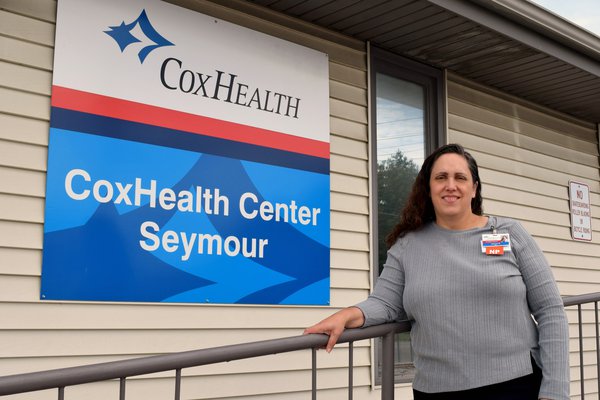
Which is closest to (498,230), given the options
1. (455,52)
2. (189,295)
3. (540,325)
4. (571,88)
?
(540,325)

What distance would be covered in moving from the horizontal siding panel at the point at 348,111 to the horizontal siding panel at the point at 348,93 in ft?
0.11

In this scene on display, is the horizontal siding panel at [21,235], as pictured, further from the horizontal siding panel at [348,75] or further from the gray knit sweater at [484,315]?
the horizontal siding panel at [348,75]

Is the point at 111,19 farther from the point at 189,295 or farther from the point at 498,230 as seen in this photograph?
the point at 498,230

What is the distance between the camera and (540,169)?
6895mm

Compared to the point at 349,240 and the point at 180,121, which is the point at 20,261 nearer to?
the point at 180,121

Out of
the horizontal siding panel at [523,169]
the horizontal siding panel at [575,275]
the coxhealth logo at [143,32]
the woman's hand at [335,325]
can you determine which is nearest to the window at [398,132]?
the horizontal siding panel at [523,169]

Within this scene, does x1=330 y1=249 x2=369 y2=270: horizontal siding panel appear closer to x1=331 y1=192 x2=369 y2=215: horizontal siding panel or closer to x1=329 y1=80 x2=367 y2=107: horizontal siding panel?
x1=331 y1=192 x2=369 y2=215: horizontal siding panel

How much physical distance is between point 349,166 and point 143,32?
1796 mm

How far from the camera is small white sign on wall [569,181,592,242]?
7199 millimetres

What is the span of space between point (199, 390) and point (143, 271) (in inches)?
31.7

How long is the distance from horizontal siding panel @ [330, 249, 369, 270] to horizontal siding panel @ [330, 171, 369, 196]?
0.44 metres

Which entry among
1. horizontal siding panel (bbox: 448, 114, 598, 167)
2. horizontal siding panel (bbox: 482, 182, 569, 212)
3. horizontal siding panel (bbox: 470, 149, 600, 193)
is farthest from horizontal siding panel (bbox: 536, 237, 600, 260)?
horizontal siding panel (bbox: 448, 114, 598, 167)

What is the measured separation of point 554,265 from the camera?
22.5 feet

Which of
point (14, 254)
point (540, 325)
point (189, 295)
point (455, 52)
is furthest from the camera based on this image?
point (455, 52)
